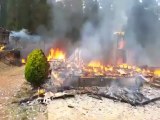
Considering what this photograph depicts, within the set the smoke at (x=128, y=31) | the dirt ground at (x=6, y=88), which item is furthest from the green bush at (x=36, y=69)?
the smoke at (x=128, y=31)

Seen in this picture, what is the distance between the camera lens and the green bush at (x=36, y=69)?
15.8 m

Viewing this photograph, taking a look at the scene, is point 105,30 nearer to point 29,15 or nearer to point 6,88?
point 29,15

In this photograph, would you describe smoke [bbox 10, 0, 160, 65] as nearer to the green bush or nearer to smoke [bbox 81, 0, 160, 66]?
smoke [bbox 81, 0, 160, 66]

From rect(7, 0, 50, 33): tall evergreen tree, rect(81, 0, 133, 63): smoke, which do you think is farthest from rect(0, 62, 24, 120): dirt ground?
rect(7, 0, 50, 33): tall evergreen tree

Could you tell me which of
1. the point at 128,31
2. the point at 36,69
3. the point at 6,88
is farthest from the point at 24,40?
the point at 36,69

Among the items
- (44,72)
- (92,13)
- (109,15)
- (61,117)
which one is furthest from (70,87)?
(92,13)

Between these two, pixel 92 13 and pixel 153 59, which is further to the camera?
pixel 92 13

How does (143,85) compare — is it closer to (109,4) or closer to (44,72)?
(44,72)

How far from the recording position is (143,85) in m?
18.4

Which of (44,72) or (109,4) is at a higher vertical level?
(109,4)

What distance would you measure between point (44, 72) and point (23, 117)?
5.06 m

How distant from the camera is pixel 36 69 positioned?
15750 mm

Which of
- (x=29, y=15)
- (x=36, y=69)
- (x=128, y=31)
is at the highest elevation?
(x=29, y=15)

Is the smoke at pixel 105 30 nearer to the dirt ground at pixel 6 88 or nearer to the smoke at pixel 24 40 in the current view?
the smoke at pixel 24 40
